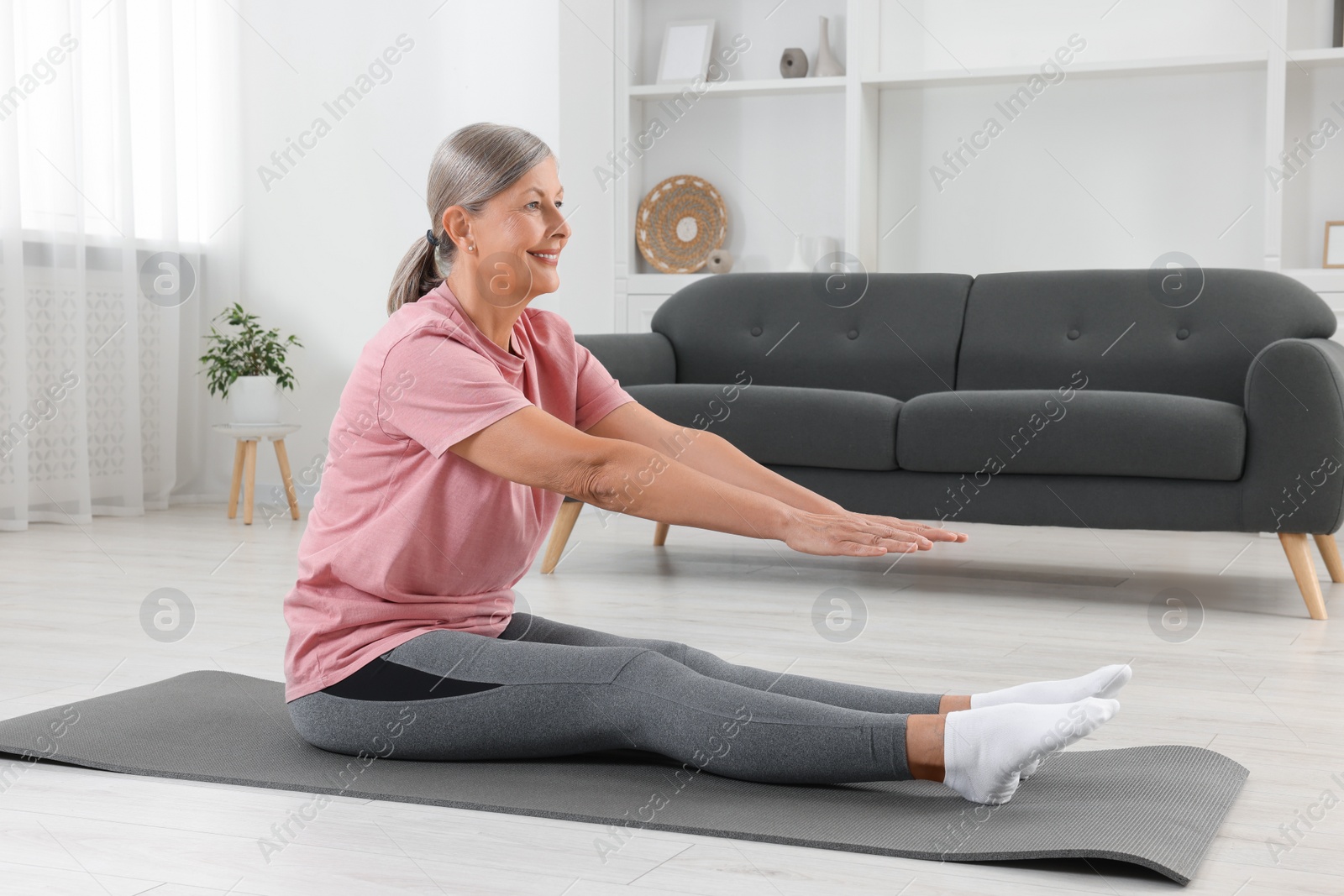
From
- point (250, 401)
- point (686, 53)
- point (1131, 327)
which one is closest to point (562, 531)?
point (1131, 327)

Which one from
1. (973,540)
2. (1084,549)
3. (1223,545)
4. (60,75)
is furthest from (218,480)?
(1223,545)

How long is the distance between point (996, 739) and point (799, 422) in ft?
6.03

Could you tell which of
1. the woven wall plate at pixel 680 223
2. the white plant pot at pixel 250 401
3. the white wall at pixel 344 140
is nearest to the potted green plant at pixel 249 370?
the white plant pot at pixel 250 401

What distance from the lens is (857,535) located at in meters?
1.28

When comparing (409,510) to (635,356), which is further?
(635,356)

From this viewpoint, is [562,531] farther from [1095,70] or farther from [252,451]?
[1095,70]

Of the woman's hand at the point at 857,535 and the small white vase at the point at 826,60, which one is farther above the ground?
the small white vase at the point at 826,60

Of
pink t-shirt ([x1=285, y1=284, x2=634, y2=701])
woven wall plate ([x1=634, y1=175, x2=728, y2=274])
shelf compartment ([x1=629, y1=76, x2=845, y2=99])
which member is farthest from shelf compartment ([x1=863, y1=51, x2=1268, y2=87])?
pink t-shirt ([x1=285, y1=284, x2=634, y2=701])

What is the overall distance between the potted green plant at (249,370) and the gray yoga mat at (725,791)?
9.40 feet

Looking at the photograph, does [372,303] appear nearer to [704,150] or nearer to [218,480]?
[218,480]

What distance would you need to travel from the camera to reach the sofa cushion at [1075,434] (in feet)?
9.32

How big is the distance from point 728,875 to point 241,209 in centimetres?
440

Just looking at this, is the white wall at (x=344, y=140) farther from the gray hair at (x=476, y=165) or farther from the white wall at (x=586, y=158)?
the gray hair at (x=476, y=165)

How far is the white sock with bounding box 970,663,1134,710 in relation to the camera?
1.48 meters
